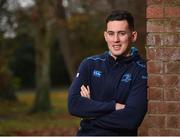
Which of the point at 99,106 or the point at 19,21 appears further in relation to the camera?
the point at 19,21

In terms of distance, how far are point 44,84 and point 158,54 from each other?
1816cm

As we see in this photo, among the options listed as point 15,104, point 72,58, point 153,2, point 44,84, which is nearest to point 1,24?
point 72,58

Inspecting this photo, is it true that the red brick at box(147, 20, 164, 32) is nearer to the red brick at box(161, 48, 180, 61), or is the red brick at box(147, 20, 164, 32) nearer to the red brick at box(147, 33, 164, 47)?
the red brick at box(147, 33, 164, 47)

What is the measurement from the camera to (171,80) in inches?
168

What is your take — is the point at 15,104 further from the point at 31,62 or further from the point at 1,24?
the point at 31,62

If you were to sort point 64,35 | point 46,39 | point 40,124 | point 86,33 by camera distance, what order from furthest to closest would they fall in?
point 86,33 → point 46,39 → point 64,35 → point 40,124

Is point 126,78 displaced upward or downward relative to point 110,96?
upward

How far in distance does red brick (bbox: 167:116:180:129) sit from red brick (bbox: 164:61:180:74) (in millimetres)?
373

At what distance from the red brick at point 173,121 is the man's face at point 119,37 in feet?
2.12

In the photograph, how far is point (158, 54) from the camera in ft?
14.1

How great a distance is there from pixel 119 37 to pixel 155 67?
407 mm

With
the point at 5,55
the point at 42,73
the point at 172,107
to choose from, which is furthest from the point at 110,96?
the point at 42,73

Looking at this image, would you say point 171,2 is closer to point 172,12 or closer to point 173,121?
point 172,12

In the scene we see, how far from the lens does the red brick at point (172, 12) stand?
14.1 feet
